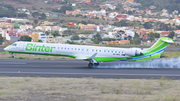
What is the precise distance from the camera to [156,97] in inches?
626

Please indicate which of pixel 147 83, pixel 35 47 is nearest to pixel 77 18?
pixel 35 47

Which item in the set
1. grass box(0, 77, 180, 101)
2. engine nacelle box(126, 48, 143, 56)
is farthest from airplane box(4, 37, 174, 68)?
grass box(0, 77, 180, 101)

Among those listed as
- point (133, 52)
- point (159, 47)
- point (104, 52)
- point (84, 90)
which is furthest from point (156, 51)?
point (84, 90)

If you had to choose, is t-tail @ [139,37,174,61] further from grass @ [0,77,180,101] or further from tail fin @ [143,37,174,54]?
grass @ [0,77,180,101]

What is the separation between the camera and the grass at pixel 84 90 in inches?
615

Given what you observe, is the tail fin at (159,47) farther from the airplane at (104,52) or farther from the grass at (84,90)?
the grass at (84,90)

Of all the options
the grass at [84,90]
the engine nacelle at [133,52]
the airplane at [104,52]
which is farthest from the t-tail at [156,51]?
the grass at [84,90]

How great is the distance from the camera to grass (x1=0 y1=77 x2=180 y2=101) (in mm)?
15633

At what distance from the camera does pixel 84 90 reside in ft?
58.1

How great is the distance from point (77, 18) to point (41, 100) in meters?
171

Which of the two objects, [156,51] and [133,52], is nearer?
[133,52]

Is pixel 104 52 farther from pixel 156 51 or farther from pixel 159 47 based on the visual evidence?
pixel 159 47

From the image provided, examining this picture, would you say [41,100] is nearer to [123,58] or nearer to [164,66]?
[123,58]

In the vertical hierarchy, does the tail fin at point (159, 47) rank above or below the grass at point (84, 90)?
above
